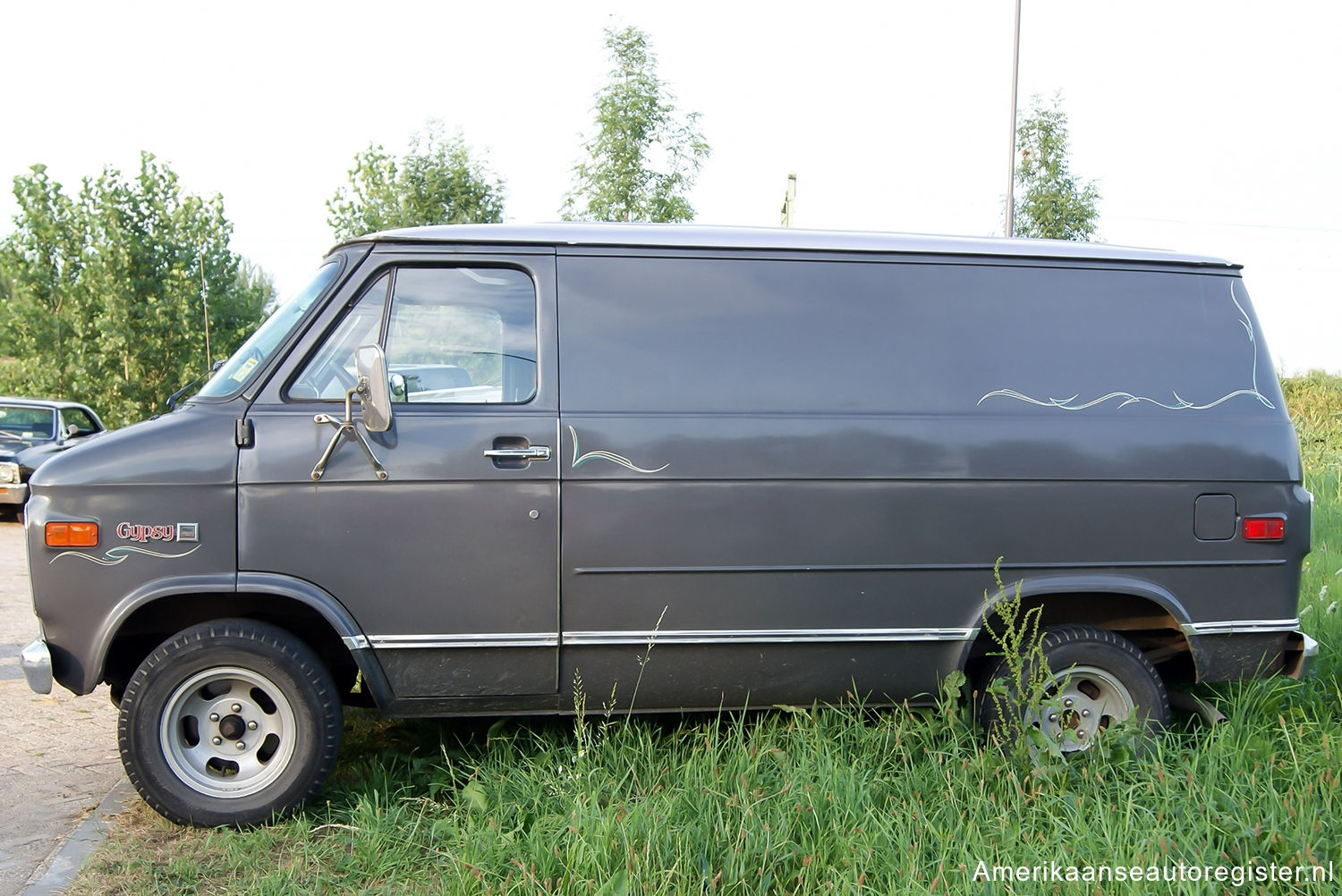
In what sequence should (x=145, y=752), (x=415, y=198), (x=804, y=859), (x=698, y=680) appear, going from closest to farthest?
(x=804, y=859) → (x=145, y=752) → (x=698, y=680) → (x=415, y=198)

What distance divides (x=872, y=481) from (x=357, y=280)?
2.17m

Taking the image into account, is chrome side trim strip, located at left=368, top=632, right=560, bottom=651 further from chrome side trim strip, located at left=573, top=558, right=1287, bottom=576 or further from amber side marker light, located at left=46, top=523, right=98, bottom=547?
amber side marker light, located at left=46, top=523, right=98, bottom=547

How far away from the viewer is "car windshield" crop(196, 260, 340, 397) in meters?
3.74

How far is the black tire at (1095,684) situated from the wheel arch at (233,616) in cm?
253

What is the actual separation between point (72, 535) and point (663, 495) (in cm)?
218

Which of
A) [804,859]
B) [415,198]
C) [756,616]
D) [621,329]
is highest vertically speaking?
[415,198]

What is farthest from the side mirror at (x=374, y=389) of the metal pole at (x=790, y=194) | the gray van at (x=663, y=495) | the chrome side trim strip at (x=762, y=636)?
the metal pole at (x=790, y=194)

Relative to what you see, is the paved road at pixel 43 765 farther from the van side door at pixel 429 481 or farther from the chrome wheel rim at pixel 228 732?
the van side door at pixel 429 481

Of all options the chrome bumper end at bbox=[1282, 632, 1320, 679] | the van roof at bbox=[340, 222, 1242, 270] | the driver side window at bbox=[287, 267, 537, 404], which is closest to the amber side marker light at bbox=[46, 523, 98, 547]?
the driver side window at bbox=[287, 267, 537, 404]

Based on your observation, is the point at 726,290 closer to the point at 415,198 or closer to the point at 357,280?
the point at 357,280

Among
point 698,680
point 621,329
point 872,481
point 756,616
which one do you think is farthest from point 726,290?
point 698,680

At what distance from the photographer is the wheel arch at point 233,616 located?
355cm

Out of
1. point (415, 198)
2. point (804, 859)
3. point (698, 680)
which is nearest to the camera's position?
point (804, 859)

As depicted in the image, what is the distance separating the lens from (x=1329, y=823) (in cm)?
315
